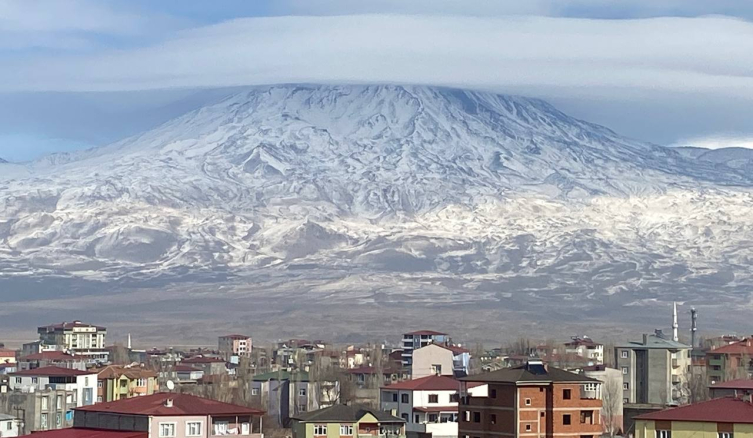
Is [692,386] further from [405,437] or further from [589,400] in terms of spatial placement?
[589,400]

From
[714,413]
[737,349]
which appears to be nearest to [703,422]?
[714,413]

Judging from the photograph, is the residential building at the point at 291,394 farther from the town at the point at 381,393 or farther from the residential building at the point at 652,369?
the residential building at the point at 652,369

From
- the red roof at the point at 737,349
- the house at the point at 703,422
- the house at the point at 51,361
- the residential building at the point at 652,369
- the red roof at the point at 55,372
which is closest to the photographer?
the house at the point at 703,422

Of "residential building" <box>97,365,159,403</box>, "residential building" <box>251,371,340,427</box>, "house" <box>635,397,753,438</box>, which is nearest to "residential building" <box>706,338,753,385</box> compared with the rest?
"residential building" <box>251,371,340,427</box>

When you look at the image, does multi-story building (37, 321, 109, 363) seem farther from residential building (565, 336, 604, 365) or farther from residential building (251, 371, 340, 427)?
residential building (251, 371, 340, 427)

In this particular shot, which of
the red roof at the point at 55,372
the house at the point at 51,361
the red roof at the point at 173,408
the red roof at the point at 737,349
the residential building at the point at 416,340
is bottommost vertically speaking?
the red roof at the point at 173,408

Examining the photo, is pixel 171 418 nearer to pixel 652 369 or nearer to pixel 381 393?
pixel 381 393

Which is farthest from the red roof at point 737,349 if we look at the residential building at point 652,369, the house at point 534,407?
the house at point 534,407
